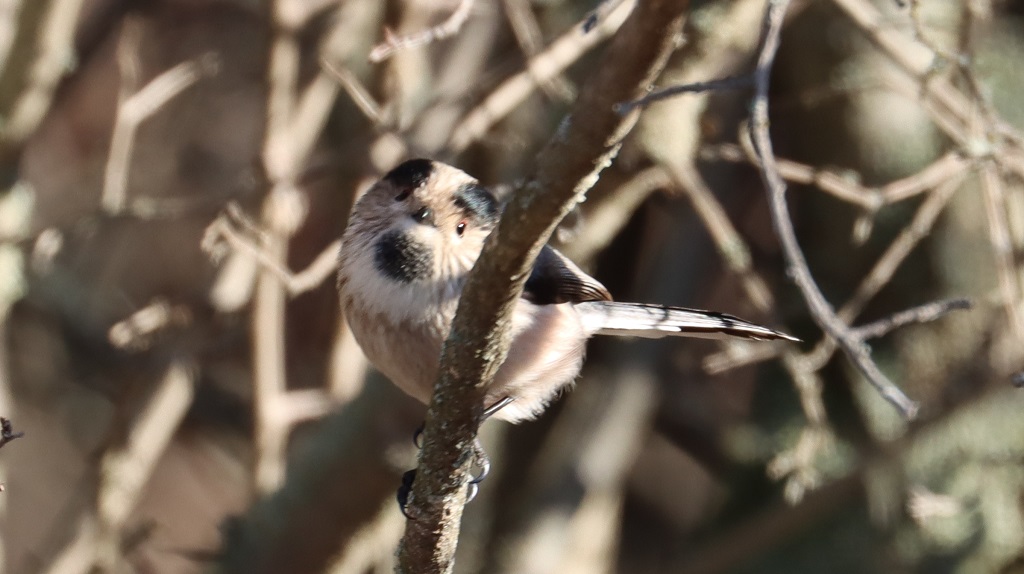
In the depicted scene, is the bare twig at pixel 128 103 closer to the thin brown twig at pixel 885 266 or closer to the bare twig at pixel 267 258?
the bare twig at pixel 267 258

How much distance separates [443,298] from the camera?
2.94 meters

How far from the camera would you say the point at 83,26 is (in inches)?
248

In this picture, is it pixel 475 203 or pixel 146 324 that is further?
pixel 146 324

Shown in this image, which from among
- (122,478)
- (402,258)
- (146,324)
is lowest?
(122,478)

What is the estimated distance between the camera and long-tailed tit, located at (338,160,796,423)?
2.95m

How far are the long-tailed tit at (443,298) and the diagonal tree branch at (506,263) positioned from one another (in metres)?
0.46

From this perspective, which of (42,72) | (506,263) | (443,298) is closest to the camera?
(506,263)

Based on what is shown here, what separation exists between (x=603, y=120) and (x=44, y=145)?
19.7ft

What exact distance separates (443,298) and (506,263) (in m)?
0.94

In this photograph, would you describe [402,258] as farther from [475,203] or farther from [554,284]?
[554,284]

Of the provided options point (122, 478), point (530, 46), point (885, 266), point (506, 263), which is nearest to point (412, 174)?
point (506, 263)

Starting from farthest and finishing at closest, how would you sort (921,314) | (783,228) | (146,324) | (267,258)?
(146,324) → (267,258) → (921,314) → (783,228)

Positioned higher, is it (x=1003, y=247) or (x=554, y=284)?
(x=1003, y=247)

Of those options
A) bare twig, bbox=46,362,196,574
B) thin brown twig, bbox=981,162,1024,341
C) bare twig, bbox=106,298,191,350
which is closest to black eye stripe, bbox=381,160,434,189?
bare twig, bbox=106,298,191,350
